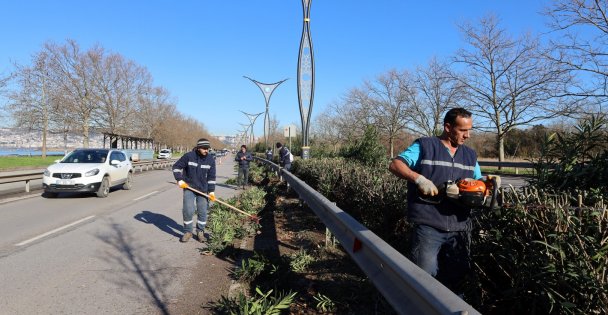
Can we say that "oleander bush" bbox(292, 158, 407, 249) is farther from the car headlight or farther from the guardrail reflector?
the car headlight

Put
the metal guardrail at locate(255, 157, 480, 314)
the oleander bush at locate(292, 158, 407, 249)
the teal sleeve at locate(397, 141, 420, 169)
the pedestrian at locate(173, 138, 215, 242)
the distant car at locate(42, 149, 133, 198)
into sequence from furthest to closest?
the distant car at locate(42, 149, 133, 198) → the pedestrian at locate(173, 138, 215, 242) → the oleander bush at locate(292, 158, 407, 249) → the teal sleeve at locate(397, 141, 420, 169) → the metal guardrail at locate(255, 157, 480, 314)

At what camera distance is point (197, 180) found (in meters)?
8.01

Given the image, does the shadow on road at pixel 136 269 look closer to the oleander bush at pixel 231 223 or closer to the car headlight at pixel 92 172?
the oleander bush at pixel 231 223

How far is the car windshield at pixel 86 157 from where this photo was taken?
1431 cm

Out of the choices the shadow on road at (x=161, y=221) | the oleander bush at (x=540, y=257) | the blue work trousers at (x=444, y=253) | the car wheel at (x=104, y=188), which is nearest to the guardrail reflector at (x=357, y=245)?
the blue work trousers at (x=444, y=253)

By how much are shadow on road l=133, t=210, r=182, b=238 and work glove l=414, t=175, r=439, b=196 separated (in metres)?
6.06

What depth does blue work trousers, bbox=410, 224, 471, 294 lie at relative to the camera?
10.7 feet

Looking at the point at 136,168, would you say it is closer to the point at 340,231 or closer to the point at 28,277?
the point at 28,277

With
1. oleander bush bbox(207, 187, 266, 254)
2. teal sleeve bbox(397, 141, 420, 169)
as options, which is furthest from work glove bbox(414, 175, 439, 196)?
oleander bush bbox(207, 187, 266, 254)

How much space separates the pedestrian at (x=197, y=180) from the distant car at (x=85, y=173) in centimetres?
640

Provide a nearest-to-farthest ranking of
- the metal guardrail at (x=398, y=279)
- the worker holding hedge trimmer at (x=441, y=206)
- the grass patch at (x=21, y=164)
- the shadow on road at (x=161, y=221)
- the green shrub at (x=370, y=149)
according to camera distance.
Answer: the metal guardrail at (x=398, y=279)
the worker holding hedge trimmer at (x=441, y=206)
the shadow on road at (x=161, y=221)
the green shrub at (x=370, y=149)
the grass patch at (x=21, y=164)

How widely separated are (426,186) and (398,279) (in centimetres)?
72

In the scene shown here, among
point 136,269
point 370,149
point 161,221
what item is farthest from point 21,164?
point 136,269

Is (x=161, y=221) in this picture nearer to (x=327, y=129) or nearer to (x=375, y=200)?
(x=375, y=200)
